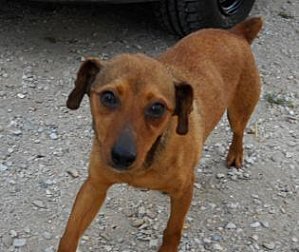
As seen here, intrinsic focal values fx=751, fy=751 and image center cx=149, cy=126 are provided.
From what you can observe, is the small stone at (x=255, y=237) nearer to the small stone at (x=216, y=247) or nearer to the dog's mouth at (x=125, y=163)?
the small stone at (x=216, y=247)

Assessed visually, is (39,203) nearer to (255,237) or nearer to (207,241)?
(207,241)

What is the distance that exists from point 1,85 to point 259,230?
195 centimetres

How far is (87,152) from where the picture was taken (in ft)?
14.2

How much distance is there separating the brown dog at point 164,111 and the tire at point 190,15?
1.13 meters

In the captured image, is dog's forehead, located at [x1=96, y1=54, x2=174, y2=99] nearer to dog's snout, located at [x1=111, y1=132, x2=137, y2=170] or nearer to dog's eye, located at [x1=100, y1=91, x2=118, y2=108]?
dog's eye, located at [x1=100, y1=91, x2=118, y2=108]

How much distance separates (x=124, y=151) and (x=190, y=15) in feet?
8.88

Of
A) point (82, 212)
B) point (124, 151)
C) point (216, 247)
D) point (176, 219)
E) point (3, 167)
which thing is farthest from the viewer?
point (3, 167)

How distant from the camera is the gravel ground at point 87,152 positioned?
151 inches

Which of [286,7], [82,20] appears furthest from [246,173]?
[286,7]

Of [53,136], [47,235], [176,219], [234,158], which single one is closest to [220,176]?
[234,158]

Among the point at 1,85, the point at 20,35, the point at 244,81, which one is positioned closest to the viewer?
the point at 244,81

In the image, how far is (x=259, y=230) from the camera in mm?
3941

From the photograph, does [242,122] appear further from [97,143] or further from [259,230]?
[97,143]

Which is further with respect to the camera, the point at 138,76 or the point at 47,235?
the point at 47,235
